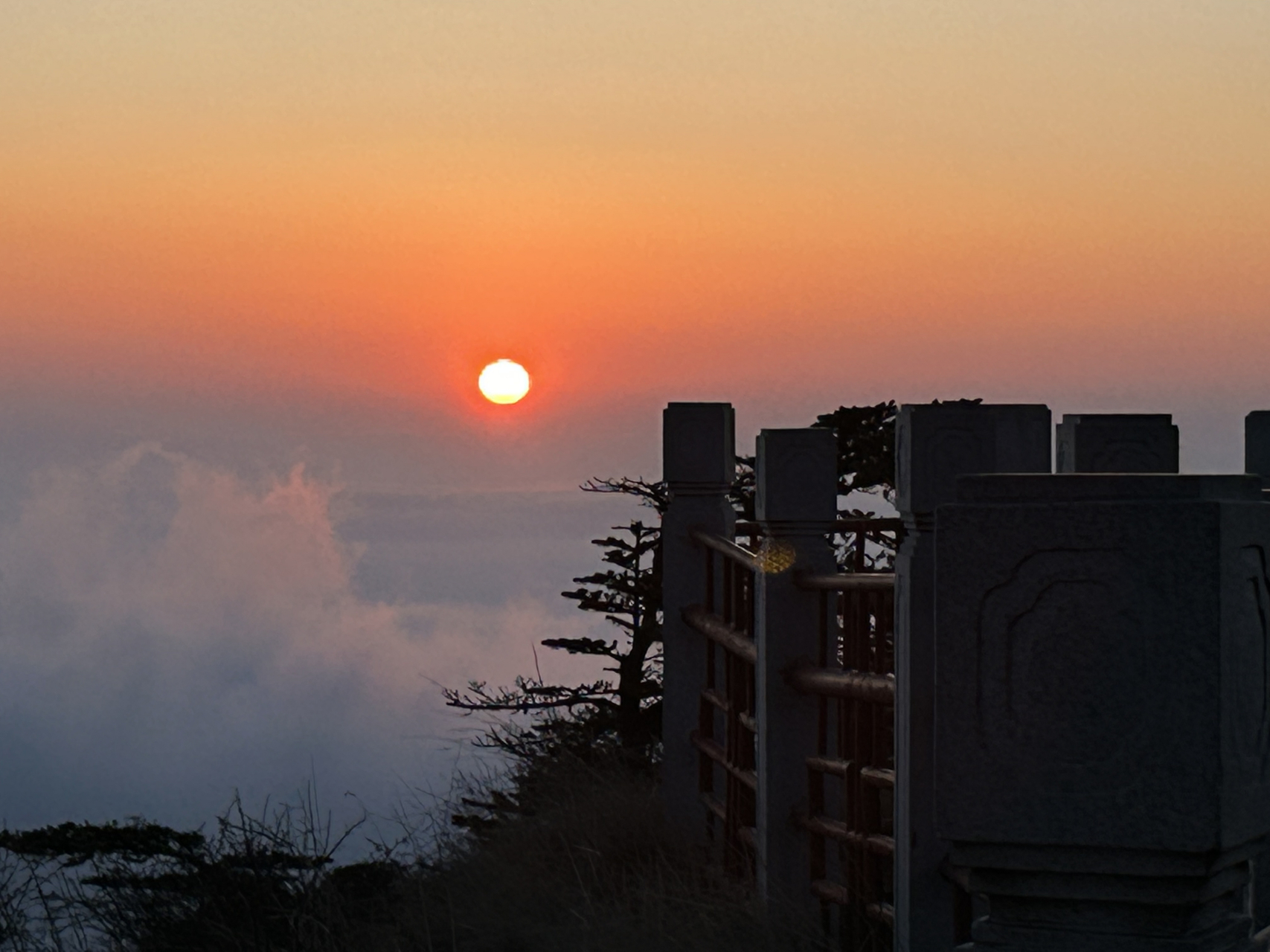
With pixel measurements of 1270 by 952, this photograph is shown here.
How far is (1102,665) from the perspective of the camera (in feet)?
9.86

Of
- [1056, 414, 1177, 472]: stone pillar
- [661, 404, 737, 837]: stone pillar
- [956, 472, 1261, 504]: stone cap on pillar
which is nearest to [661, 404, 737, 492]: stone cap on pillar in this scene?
[661, 404, 737, 837]: stone pillar

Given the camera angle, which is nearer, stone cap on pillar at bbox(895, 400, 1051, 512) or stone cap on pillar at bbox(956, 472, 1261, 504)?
stone cap on pillar at bbox(956, 472, 1261, 504)

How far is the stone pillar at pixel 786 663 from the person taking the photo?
20.5 ft

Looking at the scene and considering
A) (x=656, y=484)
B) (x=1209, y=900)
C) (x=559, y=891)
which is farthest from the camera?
(x=656, y=484)

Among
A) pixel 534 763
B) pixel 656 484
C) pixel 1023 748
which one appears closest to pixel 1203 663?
pixel 1023 748

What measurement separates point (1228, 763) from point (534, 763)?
7052 mm

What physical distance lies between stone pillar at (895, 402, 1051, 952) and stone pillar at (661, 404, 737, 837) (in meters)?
3.69

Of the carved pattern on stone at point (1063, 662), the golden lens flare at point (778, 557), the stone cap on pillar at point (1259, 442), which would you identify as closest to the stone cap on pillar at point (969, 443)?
the carved pattern on stone at point (1063, 662)

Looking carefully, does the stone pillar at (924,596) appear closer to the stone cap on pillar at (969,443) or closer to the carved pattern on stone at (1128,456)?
the stone cap on pillar at (969,443)

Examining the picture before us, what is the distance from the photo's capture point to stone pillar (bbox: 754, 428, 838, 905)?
6.24 m

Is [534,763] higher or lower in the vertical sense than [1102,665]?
lower

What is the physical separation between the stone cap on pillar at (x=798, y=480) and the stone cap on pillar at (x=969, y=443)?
1719mm

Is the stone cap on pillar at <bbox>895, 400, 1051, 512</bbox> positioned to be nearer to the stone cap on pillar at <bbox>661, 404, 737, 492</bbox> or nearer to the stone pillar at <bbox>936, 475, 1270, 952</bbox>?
the stone pillar at <bbox>936, 475, 1270, 952</bbox>

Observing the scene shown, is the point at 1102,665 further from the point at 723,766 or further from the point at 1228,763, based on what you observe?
the point at 723,766
